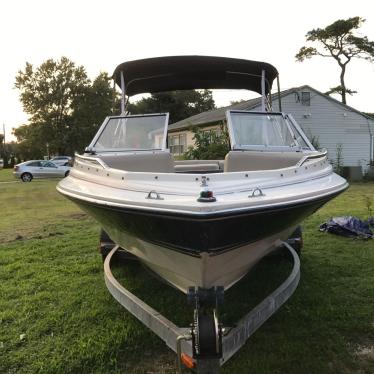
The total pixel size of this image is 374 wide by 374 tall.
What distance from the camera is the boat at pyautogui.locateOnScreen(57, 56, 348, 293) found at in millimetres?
2822

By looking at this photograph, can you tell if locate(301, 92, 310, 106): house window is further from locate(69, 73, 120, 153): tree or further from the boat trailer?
locate(69, 73, 120, 153): tree

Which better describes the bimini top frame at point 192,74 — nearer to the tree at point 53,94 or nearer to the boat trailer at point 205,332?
the boat trailer at point 205,332

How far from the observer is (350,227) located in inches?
275

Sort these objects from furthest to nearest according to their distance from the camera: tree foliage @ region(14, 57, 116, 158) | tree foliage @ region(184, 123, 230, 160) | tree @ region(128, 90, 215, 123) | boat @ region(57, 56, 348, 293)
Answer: tree foliage @ region(14, 57, 116, 158)
tree @ region(128, 90, 215, 123)
tree foliage @ region(184, 123, 230, 160)
boat @ region(57, 56, 348, 293)

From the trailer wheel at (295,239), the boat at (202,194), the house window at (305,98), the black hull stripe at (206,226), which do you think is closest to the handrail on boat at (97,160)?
the boat at (202,194)

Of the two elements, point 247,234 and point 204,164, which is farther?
point 204,164

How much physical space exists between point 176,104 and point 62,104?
597 inches

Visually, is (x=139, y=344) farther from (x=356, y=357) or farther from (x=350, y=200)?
(x=350, y=200)

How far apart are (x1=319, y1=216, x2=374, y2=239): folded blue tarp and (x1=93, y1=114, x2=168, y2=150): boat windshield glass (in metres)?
3.55

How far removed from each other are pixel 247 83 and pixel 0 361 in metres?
4.77

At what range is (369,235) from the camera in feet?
22.1

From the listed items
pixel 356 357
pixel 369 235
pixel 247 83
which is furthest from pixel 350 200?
pixel 356 357

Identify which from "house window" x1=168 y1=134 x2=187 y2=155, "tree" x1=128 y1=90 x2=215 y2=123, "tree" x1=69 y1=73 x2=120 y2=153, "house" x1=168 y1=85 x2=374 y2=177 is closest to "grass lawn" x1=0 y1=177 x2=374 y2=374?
→ "house" x1=168 y1=85 x2=374 y2=177

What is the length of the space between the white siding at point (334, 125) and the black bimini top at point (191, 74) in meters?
15.5
